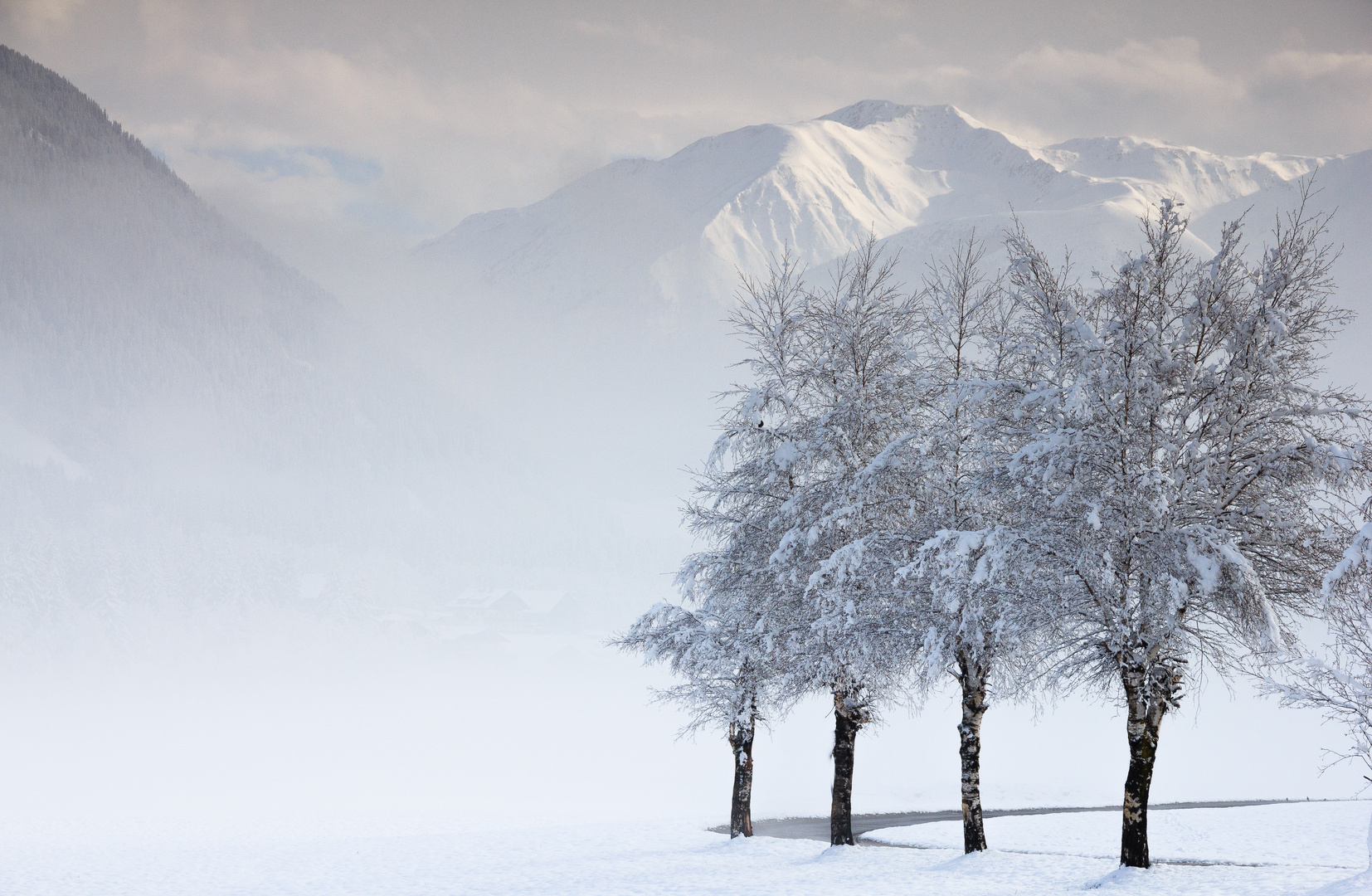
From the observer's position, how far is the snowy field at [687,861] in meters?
14.8

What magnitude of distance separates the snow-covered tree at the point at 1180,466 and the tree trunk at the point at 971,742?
260 cm

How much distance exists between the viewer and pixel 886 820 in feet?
117

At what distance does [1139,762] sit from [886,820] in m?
23.5

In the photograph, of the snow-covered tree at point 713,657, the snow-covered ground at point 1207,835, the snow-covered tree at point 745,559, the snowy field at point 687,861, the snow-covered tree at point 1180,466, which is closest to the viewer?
the snow-covered tree at point 1180,466

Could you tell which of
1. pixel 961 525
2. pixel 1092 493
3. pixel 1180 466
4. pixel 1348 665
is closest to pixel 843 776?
pixel 961 525

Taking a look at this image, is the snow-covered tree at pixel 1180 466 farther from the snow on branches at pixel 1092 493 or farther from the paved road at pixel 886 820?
the paved road at pixel 886 820

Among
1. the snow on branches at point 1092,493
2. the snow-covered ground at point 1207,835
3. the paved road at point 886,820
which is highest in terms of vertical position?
the snow on branches at point 1092,493

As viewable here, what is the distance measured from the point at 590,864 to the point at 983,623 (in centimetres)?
1131

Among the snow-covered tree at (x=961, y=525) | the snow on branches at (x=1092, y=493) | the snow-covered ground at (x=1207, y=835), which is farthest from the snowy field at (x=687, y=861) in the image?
the snow-covered tree at (x=961, y=525)

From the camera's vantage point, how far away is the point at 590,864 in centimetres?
2102

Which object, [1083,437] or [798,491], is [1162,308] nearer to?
[1083,437]

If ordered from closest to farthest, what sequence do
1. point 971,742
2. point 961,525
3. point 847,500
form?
point 961,525
point 971,742
point 847,500

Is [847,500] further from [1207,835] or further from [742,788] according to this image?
[1207,835]

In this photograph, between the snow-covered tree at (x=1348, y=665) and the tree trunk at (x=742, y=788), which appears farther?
the tree trunk at (x=742, y=788)
